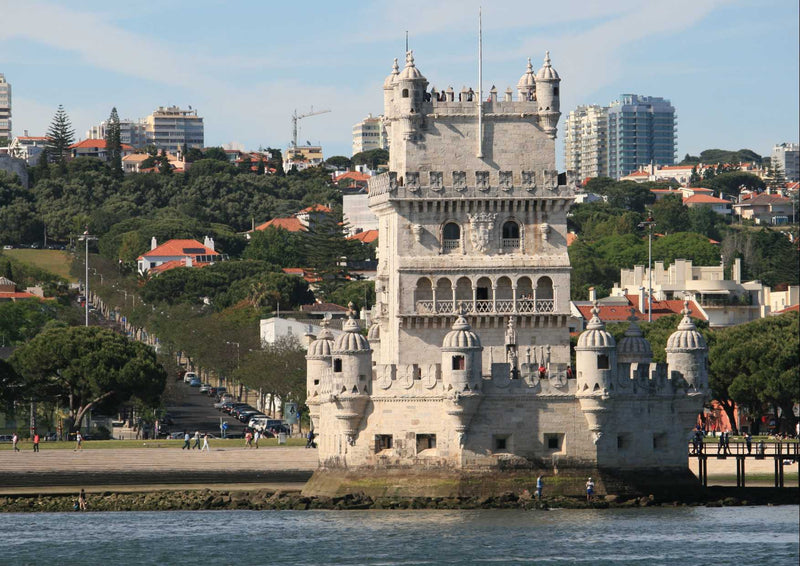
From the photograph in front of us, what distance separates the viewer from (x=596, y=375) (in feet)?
295

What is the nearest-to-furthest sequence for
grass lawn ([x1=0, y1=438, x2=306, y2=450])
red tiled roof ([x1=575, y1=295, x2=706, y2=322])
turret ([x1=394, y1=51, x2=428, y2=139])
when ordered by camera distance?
turret ([x1=394, y1=51, x2=428, y2=139])
grass lawn ([x1=0, y1=438, x2=306, y2=450])
red tiled roof ([x1=575, y1=295, x2=706, y2=322])

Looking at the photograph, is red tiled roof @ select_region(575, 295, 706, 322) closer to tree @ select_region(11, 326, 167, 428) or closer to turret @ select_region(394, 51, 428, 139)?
tree @ select_region(11, 326, 167, 428)

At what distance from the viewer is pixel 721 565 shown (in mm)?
75688

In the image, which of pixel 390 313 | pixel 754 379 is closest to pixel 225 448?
pixel 390 313

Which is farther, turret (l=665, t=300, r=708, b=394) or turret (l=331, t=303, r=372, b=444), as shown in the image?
turret (l=665, t=300, r=708, b=394)

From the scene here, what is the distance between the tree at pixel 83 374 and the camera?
128 meters

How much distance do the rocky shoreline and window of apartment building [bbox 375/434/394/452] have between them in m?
2.00

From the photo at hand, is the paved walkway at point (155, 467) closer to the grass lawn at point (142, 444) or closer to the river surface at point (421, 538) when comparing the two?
the grass lawn at point (142, 444)

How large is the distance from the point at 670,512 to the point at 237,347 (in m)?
81.2

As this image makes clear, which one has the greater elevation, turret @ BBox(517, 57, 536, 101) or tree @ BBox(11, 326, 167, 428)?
turret @ BBox(517, 57, 536, 101)

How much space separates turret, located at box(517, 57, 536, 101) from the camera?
320ft

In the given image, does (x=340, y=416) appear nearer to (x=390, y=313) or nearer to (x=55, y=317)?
(x=390, y=313)

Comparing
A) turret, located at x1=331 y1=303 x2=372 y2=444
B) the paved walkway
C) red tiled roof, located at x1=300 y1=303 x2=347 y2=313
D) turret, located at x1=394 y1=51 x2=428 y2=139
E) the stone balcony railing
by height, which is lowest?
the paved walkway

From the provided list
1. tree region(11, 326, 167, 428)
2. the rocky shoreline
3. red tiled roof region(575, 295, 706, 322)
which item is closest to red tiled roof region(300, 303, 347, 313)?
red tiled roof region(575, 295, 706, 322)
